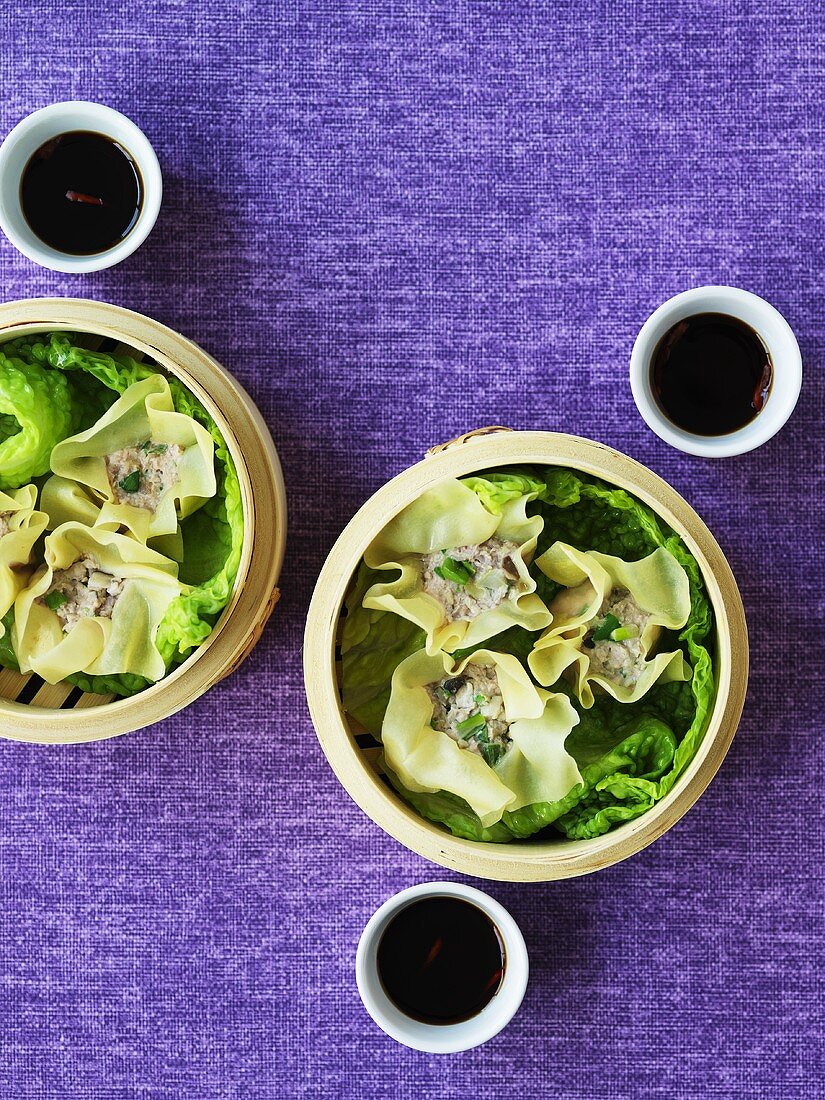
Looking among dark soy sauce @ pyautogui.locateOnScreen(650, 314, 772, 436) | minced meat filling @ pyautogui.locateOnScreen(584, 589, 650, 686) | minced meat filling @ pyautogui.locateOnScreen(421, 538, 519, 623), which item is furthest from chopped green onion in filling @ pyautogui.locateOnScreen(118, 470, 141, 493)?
dark soy sauce @ pyautogui.locateOnScreen(650, 314, 772, 436)

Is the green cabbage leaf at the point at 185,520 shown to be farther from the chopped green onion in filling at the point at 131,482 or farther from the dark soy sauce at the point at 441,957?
the dark soy sauce at the point at 441,957

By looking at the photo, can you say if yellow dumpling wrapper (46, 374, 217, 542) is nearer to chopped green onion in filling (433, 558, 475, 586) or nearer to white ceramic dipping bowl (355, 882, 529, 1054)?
chopped green onion in filling (433, 558, 475, 586)

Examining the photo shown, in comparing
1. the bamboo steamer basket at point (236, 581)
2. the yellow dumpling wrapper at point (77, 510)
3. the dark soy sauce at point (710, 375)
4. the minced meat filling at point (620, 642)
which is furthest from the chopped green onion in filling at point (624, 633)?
the yellow dumpling wrapper at point (77, 510)

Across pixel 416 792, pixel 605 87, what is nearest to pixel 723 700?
pixel 416 792

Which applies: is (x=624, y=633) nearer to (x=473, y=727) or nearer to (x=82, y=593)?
(x=473, y=727)

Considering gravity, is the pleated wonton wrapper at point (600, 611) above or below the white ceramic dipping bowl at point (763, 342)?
below

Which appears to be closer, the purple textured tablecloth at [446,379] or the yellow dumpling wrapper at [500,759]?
the yellow dumpling wrapper at [500,759]
